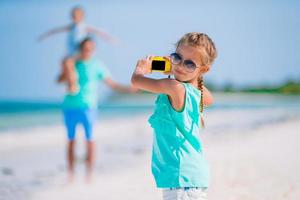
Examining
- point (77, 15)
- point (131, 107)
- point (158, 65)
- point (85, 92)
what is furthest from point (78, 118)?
point (131, 107)

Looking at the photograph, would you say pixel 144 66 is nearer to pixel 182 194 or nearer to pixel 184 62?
pixel 184 62

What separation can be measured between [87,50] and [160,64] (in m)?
3.72

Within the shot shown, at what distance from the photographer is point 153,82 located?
2.97 metres

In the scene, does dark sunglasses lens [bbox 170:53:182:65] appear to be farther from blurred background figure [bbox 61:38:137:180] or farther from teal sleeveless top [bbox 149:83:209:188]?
blurred background figure [bbox 61:38:137:180]

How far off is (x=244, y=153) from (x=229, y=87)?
27874mm

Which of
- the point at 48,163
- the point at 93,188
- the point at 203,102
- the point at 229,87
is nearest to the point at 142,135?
the point at 48,163

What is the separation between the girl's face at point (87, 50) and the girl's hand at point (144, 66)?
12.0ft

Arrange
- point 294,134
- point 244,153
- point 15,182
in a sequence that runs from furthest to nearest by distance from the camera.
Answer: point 294,134 → point 244,153 → point 15,182

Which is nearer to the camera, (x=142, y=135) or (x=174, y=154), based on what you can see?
(x=174, y=154)

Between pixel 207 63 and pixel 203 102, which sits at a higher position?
pixel 207 63

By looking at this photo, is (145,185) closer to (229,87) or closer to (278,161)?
(278,161)

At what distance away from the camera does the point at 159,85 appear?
2.96 meters

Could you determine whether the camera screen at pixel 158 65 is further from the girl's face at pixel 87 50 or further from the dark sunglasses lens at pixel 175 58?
the girl's face at pixel 87 50

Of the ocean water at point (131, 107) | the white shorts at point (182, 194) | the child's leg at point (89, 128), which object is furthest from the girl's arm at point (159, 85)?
the ocean water at point (131, 107)
